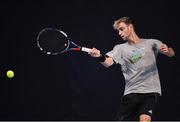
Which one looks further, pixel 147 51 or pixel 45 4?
pixel 45 4

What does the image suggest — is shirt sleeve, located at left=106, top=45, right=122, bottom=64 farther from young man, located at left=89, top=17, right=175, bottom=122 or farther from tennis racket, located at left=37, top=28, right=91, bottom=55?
tennis racket, located at left=37, top=28, right=91, bottom=55

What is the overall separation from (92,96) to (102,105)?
0.17m

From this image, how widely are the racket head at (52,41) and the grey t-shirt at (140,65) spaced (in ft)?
1.59

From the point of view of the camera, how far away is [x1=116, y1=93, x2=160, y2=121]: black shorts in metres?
3.81

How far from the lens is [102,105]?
5.90 metres

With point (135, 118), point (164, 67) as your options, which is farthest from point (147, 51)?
point (164, 67)

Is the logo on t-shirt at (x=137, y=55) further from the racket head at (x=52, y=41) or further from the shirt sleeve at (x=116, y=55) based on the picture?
the racket head at (x=52, y=41)

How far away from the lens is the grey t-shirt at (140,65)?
387 cm

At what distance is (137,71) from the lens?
3893 mm

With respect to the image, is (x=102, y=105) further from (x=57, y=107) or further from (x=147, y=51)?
(x=147, y=51)

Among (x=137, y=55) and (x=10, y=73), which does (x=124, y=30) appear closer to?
(x=137, y=55)

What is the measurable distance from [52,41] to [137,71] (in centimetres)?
85

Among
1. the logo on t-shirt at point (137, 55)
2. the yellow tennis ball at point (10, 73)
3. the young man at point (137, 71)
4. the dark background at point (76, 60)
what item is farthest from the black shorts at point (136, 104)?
the yellow tennis ball at point (10, 73)

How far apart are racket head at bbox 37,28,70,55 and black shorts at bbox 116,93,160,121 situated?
2.49 feet
